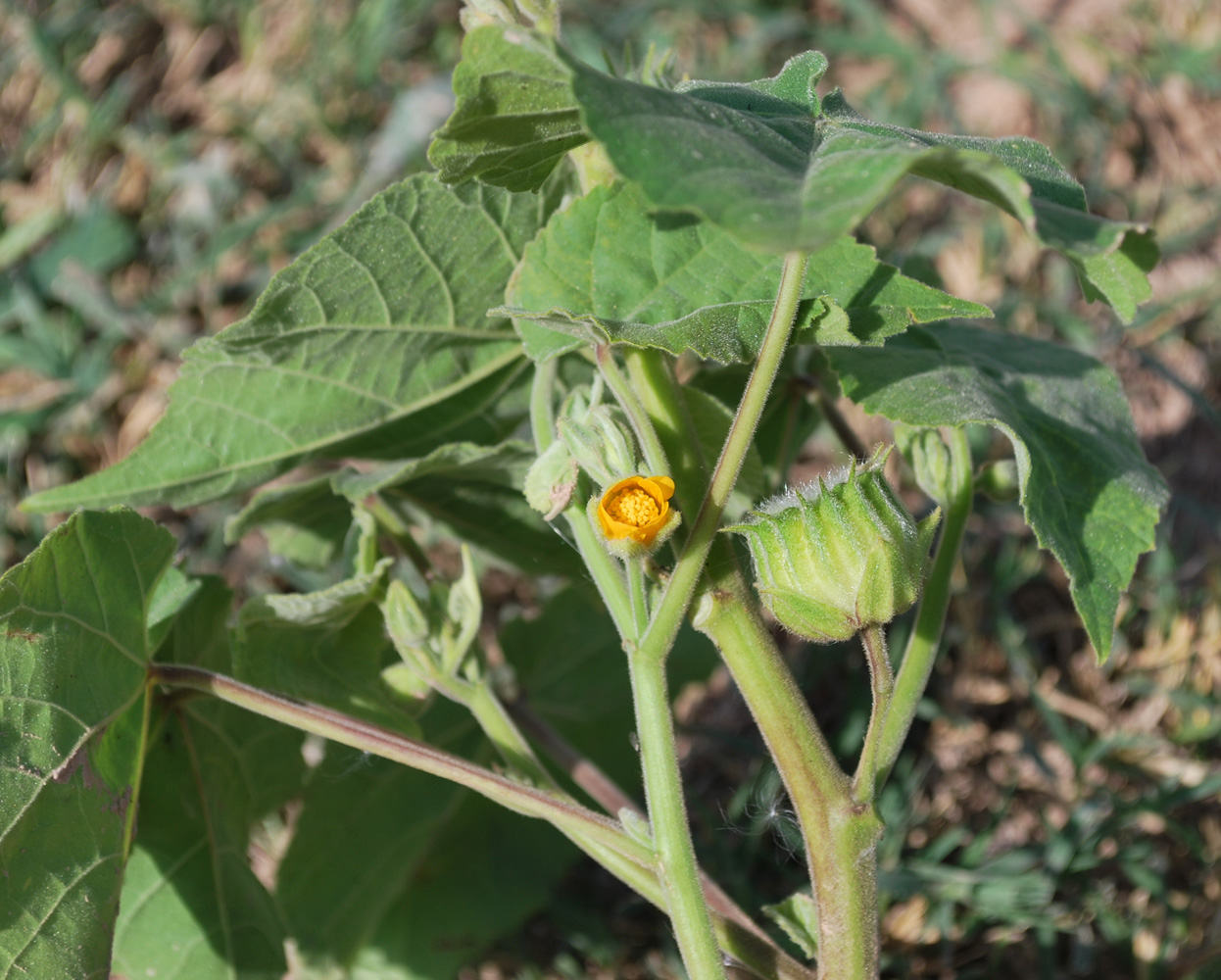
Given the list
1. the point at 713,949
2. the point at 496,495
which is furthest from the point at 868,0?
the point at 713,949

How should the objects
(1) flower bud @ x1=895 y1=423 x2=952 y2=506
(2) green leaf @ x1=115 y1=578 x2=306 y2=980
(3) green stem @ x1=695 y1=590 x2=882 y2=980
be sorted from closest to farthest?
(3) green stem @ x1=695 y1=590 x2=882 y2=980
(1) flower bud @ x1=895 y1=423 x2=952 y2=506
(2) green leaf @ x1=115 y1=578 x2=306 y2=980

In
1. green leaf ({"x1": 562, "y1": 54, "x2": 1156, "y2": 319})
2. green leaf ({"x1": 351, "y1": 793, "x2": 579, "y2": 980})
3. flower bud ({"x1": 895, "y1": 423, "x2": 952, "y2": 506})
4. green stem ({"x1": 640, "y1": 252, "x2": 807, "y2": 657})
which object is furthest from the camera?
green leaf ({"x1": 351, "y1": 793, "x2": 579, "y2": 980})

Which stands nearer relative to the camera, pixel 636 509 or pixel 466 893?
pixel 636 509

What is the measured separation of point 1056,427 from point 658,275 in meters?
0.41

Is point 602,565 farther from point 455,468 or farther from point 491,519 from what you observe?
point 491,519

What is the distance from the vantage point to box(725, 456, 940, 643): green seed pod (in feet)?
2.81

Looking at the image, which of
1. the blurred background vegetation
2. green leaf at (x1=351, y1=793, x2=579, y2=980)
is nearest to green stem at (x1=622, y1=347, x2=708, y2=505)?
the blurred background vegetation

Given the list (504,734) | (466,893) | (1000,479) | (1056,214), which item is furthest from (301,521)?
(1056,214)

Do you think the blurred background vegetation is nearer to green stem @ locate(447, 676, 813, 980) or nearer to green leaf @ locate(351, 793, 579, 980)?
green leaf @ locate(351, 793, 579, 980)

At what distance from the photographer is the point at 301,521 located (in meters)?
1.44

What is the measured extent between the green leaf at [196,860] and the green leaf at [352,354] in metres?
0.16

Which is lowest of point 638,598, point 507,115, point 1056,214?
point 638,598

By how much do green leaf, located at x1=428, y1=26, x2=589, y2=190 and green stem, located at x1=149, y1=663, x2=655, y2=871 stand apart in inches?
18.0

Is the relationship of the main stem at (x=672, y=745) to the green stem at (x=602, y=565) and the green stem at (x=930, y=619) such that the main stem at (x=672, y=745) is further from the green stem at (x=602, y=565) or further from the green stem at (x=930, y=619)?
the green stem at (x=930, y=619)
